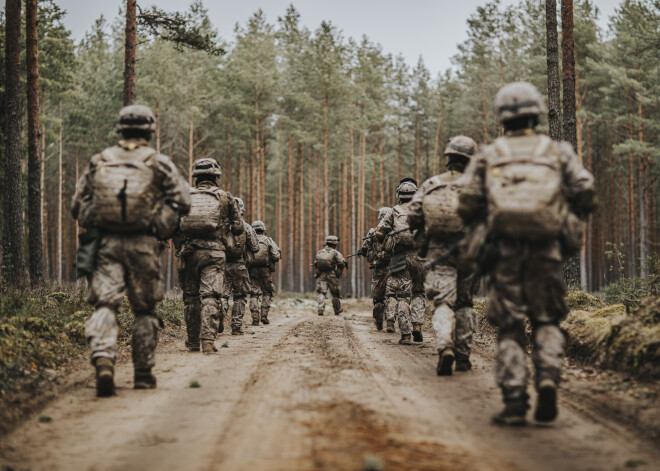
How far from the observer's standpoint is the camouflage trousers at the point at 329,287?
1988 centimetres

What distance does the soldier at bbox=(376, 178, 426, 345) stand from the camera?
1045 cm

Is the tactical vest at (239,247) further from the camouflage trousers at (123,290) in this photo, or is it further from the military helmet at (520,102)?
the military helmet at (520,102)

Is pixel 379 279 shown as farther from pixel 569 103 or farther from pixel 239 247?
pixel 569 103

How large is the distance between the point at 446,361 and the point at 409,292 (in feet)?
14.2

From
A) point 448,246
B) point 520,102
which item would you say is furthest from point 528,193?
point 448,246

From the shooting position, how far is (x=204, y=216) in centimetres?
892

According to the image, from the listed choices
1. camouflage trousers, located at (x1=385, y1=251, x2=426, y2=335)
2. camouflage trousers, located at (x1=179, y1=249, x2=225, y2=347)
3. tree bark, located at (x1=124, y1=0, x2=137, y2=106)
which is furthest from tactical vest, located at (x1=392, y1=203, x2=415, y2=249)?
tree bark, located at (x1=124, y1=0, x2=137, y2=106)

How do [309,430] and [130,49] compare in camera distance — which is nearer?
[309,430]

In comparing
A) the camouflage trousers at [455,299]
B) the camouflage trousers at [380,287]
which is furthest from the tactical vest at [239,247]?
the camouflage trousers at [455,299]

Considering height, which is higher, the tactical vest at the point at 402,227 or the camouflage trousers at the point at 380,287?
the tactical vest at the point at 402,227

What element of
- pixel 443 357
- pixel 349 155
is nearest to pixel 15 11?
pixel 443 357

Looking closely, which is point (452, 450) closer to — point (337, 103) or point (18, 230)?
point (18, 230)

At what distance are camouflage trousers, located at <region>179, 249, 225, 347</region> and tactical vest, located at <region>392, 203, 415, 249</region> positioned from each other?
327 centimetres

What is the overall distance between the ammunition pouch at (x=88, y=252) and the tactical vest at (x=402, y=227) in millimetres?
5922
